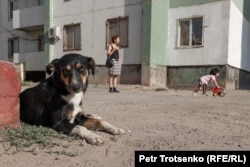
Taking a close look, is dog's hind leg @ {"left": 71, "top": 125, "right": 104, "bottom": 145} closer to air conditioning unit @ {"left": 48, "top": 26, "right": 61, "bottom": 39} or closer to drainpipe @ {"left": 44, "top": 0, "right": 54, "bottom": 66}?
air conditioning unit @ {"left": 48, "top": 26, "right": 61, "bottom": 39}

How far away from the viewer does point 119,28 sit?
51.3ft

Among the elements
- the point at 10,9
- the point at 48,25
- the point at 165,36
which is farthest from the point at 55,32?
the point at 10,9

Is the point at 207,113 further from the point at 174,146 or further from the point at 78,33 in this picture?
the point at 78,33

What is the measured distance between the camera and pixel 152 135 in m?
3.95

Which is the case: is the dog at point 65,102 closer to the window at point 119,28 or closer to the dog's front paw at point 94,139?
the dog's front paw at point 94,139

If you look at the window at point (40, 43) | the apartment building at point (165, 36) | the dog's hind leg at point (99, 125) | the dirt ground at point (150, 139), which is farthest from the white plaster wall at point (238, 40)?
the window at point (40, 43)

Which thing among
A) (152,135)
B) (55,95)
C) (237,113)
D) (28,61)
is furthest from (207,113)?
(28,61)

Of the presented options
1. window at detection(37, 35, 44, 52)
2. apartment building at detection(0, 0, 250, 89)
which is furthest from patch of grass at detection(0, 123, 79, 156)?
window at detection(37, 35, 44, 52)

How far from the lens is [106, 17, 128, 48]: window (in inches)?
605

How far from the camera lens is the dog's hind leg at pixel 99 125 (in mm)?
3943

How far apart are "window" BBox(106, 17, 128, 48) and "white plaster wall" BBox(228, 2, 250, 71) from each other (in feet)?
14.8

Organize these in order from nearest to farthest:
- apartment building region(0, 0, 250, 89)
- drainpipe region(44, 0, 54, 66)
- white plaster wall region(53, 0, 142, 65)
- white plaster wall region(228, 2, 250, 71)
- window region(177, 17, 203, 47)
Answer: apartment building region(0, 0, 250, 89) → white plaster wall region(228, 2, 250, 71) → window region(177, 17, 203, 47) → white plaster wall region(53, 0, 142, 65) → drainpipe region(44, 0, 54, 66)

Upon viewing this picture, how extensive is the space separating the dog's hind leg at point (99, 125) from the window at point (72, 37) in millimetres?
13697

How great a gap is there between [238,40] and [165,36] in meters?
3.34
